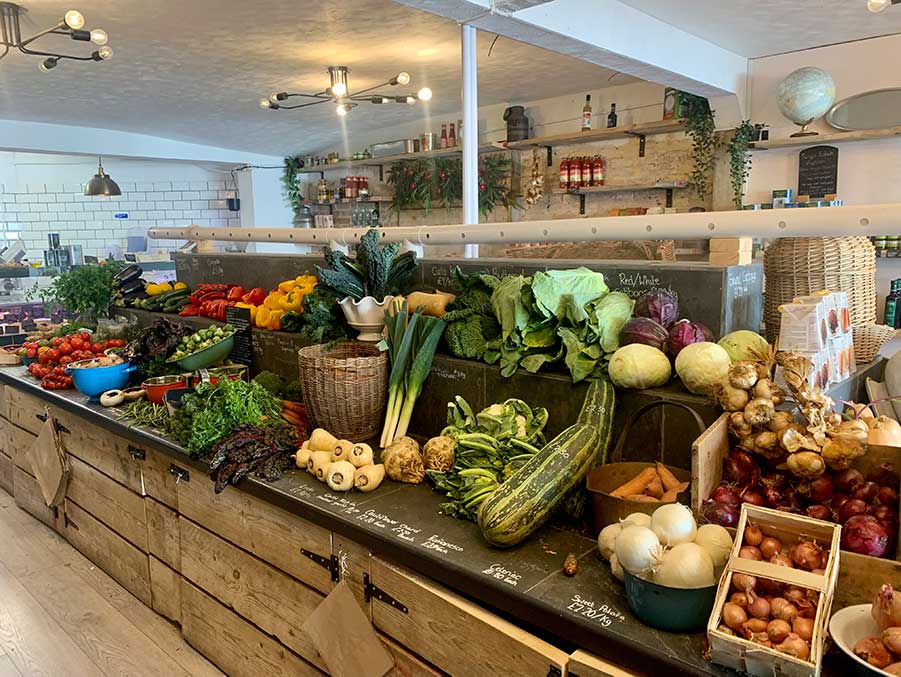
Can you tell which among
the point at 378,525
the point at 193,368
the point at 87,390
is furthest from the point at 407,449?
the point at 87,390

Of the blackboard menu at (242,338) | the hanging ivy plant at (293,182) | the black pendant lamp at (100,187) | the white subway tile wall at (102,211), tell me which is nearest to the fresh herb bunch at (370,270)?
the blackboard menu at (242,338)

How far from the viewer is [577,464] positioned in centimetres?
192

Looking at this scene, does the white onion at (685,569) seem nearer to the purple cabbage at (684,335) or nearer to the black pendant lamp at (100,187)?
the purple cabbage at (684,335)

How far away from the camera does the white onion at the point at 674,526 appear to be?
149cm

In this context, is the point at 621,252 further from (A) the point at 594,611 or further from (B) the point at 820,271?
(A) the point at 594,611

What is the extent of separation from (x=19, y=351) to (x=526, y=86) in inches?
219

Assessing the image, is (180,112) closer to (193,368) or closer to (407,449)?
(193,368)

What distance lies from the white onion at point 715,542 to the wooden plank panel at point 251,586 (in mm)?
1248

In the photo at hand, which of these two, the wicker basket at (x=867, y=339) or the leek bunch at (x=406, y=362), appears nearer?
the wicker basket at (x=867, y=339)

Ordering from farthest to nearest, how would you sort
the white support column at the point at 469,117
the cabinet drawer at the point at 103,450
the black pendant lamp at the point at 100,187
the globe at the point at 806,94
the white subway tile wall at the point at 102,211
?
the white subway tile wall at the point at 102,211
the black pendant lamp at the point at 100,187
the globe at the point at 806,94
the white support column at the point at 469,117
the cabinet drawer at the point at 103,450

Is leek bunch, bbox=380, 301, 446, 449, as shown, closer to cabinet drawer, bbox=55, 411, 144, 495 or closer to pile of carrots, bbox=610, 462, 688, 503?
→ pile of carrots, bbox=610, 462, 688, 503

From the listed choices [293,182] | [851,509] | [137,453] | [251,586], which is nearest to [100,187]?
[293,182]

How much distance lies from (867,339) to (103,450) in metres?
3.29

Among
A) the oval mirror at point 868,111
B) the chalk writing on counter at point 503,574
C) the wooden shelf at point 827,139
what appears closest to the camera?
the chalk writing on counter at point 503,574
